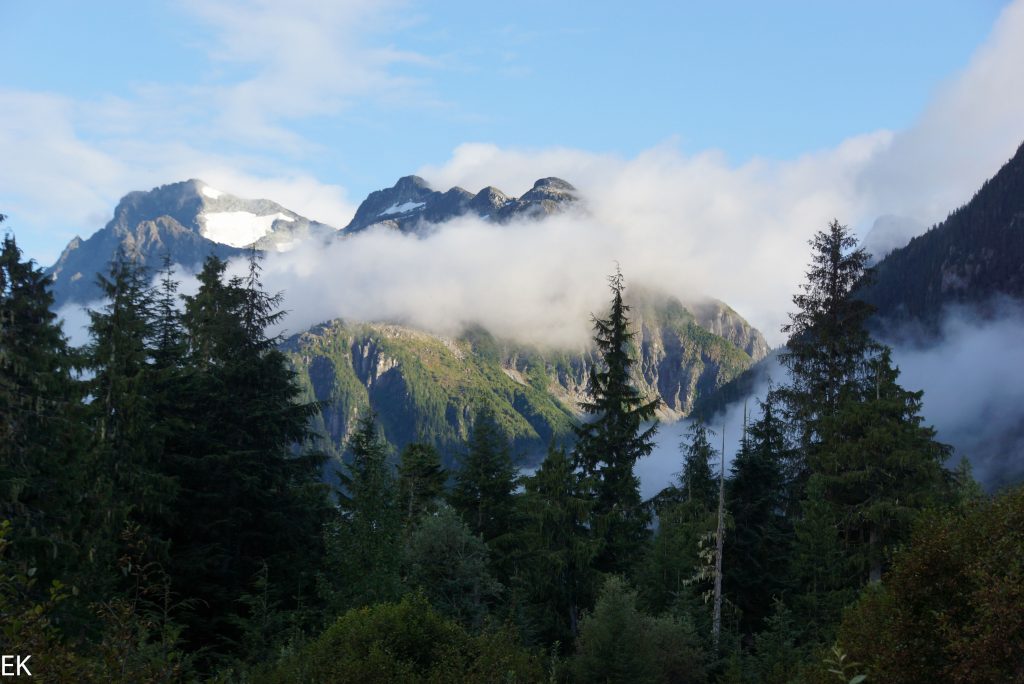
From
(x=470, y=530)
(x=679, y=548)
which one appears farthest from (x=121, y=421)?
(x=679, y=548)

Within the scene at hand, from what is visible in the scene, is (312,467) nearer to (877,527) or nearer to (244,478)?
(244,478)

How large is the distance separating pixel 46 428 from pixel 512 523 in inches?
1023

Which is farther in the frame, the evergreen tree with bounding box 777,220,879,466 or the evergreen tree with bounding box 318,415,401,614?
the evergreen tree with bounding box 777,220,879,466

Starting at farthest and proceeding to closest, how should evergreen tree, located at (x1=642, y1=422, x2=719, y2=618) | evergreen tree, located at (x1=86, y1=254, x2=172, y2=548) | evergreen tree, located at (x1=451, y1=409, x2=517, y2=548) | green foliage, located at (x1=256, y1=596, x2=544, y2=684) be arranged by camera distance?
evergreen tree, located at (x1=451, y1=409, x2=517, y2=548) < evergreen tree, located at (x1=642, y1=422, x2=719, y2=618) < evergreen tree, located at (x1=86, y1=254, x2=172, y2=548) < green foliage, located at (x1=256, y1=596, x2=544, y2=684)

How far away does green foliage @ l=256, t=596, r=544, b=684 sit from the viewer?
52.8ft

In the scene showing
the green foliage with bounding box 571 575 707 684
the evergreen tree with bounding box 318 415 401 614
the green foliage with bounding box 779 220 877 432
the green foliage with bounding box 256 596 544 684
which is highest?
the green foliage with bounding box 779 220 877 432

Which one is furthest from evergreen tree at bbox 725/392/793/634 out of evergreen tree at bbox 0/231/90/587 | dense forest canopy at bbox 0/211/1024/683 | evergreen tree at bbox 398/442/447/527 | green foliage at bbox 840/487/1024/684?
evergreen tree at bbox 0/231/90/587

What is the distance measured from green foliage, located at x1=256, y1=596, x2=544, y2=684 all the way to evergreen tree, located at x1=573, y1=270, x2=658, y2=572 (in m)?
16.0

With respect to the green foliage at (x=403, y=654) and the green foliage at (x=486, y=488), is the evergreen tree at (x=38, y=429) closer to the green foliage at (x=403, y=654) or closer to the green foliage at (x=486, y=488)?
the green foliage at (x=403, y=654)

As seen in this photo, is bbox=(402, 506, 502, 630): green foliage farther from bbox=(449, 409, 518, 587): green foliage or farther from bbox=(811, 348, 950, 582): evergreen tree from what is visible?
bbox=(811, 348, 950, 582): evergreen tree

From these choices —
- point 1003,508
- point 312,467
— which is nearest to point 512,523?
point 312,467

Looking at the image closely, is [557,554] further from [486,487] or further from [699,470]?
[699,470]

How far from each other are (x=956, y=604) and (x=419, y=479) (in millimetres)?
35102

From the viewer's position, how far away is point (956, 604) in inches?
650
